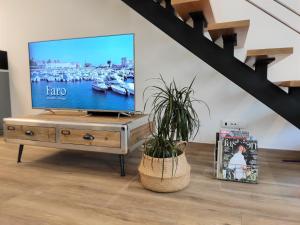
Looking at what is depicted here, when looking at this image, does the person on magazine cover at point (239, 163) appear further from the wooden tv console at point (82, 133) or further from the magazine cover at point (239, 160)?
the wooden tv console at point (82, 133)

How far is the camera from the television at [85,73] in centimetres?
213

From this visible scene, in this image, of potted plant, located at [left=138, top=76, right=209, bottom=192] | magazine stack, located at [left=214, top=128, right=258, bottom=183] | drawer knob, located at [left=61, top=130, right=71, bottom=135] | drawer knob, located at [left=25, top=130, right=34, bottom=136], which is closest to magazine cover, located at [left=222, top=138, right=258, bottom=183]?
magazine stack, located at [left=214, top=128, right=258, bottom=183]

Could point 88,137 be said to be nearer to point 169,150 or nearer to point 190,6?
point 169,150

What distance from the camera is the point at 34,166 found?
217 centimetres

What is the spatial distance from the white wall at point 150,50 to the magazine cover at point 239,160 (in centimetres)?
85

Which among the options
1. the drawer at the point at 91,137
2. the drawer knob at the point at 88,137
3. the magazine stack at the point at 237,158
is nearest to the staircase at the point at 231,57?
the magazine stack at the point at 237,158

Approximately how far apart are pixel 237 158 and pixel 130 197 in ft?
2.76

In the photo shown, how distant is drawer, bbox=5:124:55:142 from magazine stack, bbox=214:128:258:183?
55.8 inches

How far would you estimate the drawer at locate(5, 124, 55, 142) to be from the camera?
2.06 meters

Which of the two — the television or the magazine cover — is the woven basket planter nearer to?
the magazine cover

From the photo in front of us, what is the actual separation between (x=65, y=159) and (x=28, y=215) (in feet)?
3.32

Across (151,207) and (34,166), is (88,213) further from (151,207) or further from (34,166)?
(34,166)

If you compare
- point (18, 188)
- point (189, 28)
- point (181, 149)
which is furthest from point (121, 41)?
point (18, 188)

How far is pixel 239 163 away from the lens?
179 cm
